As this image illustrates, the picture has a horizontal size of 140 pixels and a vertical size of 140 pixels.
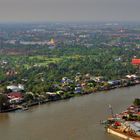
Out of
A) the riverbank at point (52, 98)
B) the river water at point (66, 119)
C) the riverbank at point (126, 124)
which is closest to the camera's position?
the riverbank at point (126, 124)

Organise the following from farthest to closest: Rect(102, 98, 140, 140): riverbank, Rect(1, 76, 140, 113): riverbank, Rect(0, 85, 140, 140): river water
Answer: Rect(1, 76, 140, 113): riverbank
Rect(0, 85, 140, 140): river water
Rect(102, 98, 140, 140): riverbank

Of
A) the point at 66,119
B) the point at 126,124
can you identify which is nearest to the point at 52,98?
the point at 66,119

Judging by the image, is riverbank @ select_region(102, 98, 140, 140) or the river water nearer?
riverbank @ select_region(102, 98, 140, 140)

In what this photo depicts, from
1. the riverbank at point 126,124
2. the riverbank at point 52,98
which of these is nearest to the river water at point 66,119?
the riverbank at point 126,124

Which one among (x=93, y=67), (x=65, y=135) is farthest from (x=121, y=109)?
(x=93, y=67)

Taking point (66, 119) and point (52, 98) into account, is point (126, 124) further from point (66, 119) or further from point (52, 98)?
point (52, 98)

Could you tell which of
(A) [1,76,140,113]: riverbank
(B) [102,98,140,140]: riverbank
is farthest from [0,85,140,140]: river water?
(A) [1,76,140,113]: riverbank

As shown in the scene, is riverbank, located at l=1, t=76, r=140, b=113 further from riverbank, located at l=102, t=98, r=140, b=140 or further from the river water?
riverbank, located at l=102, t=98, r=140, b=140

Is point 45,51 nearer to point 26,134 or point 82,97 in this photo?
point 82,97

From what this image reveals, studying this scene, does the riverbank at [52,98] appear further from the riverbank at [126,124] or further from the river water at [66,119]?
Result: the riverbank at [126,124]
